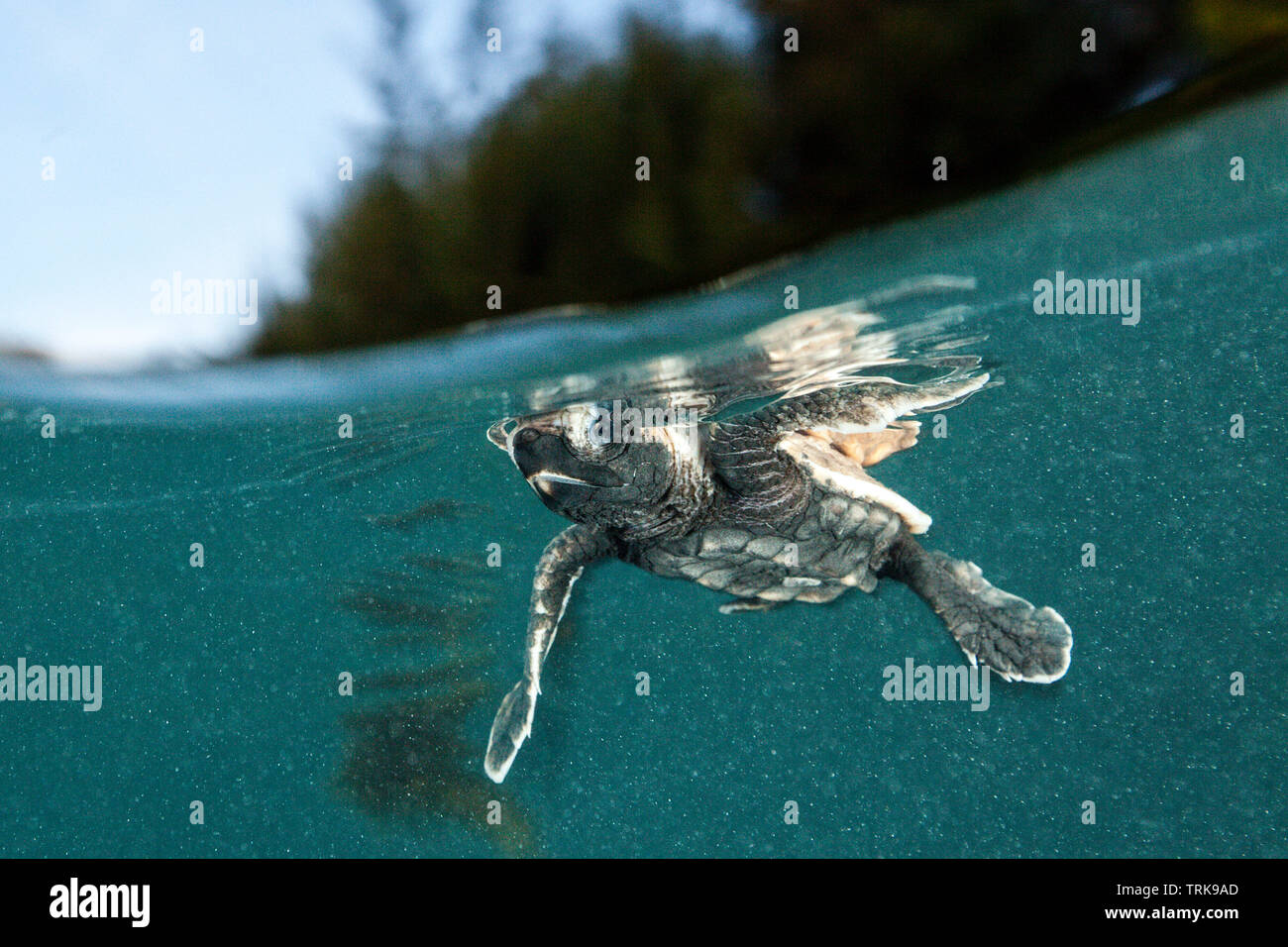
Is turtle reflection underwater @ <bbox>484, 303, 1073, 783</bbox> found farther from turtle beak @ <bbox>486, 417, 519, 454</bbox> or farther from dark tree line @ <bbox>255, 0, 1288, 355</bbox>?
dark tree line @ <bbox>255, 0, 1288, 355</bbox>

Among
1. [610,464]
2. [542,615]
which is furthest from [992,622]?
[610,464]

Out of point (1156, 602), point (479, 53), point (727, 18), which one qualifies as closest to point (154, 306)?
point (479, 53)

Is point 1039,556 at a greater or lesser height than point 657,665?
greater

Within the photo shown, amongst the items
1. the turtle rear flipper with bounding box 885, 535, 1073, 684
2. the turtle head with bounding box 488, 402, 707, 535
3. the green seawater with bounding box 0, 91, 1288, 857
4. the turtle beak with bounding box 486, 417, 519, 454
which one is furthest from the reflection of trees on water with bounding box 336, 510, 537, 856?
the turtle head with bounding box 488, 402, 707, 535

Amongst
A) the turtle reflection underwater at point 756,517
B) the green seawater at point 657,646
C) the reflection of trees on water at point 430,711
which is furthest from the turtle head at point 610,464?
the reflection of trees on water at point 430,711

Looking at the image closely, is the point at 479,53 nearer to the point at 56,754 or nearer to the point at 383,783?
the point at 383,783

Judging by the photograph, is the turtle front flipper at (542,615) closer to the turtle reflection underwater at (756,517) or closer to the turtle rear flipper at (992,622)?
the turtle reflection underwater at (756,517)
